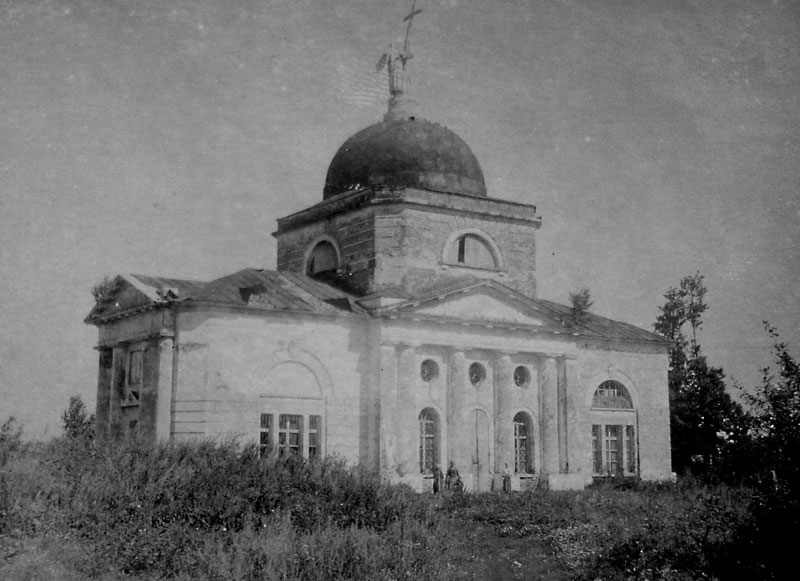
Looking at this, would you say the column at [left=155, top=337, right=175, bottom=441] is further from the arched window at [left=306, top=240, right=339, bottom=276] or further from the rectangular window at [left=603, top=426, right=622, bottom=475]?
the rectangular window at [left=603, top=426, right=622, bottom=475]

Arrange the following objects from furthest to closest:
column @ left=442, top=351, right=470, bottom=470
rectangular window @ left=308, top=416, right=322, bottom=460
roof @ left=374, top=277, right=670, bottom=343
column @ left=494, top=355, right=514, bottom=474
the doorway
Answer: column @ left=494, top=355, right=514, bottom=474
the doorway
column @ left=442, top=351, right=470, bottom=470
roof @ left=374, top=277, right=670, bottom=343
rectangular window @ left=308, top=416, right=322, bottom=460

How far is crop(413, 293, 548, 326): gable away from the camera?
23.9m

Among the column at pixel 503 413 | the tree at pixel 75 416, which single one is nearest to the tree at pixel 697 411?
the column at pixel 503 413

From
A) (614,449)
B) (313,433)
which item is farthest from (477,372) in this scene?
(614,449)

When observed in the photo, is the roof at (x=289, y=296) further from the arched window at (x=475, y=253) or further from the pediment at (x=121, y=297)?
the arched window at (x=475, y=253)

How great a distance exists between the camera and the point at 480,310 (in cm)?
2461

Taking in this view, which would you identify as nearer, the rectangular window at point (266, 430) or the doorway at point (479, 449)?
the rectangular window at point (266, 430)

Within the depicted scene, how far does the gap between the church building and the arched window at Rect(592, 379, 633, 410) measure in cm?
5

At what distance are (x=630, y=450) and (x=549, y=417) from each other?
359cm

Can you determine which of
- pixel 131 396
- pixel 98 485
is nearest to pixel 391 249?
pixel 131 396

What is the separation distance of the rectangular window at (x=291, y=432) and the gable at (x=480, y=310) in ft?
12.9

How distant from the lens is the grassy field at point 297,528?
12.3 meters

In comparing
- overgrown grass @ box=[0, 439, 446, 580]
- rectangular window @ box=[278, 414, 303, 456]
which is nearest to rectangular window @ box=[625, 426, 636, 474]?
rectangular window @ box=[278, 414, 303, 456]

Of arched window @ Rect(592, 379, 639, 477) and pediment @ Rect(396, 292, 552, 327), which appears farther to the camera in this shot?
arched window @ Rect(592, 379, 639, 477)
